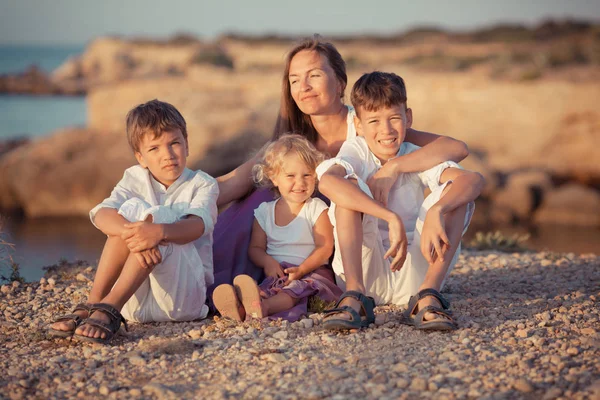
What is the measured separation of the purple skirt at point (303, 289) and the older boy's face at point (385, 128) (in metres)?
0.87

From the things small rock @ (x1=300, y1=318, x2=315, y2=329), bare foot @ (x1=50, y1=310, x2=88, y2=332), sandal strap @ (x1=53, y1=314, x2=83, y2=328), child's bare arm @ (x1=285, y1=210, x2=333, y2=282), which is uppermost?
child's bare arm @ (x1=285, y1=210, x2=333, y2=282)

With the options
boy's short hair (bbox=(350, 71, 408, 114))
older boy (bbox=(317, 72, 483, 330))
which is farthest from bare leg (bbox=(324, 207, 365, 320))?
boy's short hair (bbox=(350, 71, 408, 114))

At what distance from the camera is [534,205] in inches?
597

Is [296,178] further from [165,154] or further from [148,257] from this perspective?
[148,257]

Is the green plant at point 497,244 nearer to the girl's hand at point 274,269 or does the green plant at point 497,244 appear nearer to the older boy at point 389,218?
the older boy at point 389,218

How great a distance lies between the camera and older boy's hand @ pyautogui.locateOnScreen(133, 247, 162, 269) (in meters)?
3.69

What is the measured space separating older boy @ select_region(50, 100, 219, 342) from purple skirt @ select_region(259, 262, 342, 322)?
40 centimetres

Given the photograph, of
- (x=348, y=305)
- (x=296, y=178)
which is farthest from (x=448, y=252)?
(x=296, y=178)

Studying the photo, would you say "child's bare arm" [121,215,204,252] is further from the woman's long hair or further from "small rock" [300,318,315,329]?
the woman's long hair

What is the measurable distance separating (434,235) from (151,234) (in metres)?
1.52

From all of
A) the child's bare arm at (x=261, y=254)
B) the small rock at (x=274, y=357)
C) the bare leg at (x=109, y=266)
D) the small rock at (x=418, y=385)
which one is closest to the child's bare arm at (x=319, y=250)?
the child's bare arm at (x=261, y=254)

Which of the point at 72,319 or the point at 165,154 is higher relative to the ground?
the point at 165,154

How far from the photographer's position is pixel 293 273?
4.31 meters

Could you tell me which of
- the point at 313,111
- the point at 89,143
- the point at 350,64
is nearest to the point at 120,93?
the point at 89,143
